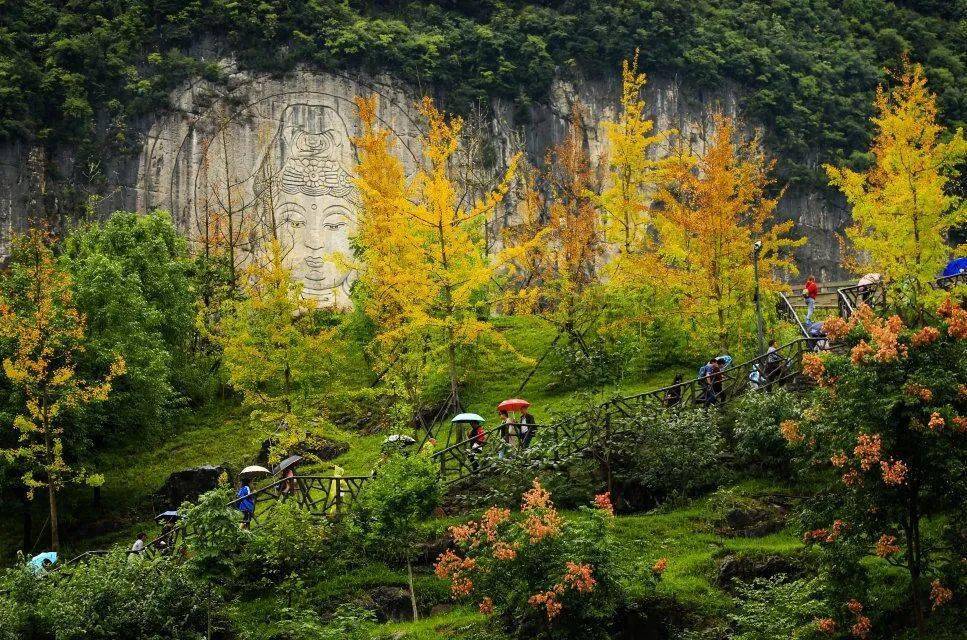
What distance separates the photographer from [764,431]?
61.7ft

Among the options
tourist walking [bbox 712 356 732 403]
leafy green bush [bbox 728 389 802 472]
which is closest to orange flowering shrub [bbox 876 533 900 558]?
leafy green bush [bbox 728 389 802 472]

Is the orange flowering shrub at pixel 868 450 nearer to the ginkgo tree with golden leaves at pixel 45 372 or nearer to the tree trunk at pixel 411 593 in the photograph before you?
the tree trunk at pixel 411 593

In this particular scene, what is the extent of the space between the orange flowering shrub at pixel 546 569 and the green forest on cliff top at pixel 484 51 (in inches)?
1349

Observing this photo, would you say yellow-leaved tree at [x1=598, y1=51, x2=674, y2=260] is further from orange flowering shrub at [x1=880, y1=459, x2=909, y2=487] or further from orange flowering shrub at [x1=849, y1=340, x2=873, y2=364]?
orange flowering shrub at [x1=880, y1=459, x2=909, y2=487]

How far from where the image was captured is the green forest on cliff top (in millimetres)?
45219

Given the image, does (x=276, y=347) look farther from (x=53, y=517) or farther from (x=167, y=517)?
(x=167, y=517)

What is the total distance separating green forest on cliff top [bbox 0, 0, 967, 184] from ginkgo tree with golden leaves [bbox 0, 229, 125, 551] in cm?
1987

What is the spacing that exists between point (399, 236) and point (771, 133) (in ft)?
110

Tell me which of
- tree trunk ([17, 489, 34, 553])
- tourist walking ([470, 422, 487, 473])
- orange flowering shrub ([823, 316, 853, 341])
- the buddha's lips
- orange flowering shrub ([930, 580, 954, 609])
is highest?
orange flowering shrub ([823, 316, 853, 341])

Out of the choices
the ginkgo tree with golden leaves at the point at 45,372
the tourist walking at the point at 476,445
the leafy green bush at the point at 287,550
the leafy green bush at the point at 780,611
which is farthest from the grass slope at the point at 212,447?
the leafy green bush at the point at 780,611

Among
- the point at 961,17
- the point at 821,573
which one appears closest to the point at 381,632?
the point at 821,573

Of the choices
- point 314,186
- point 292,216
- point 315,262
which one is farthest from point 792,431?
point 314,186

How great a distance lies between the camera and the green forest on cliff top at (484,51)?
148ft

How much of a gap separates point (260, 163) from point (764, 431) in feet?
99.5
